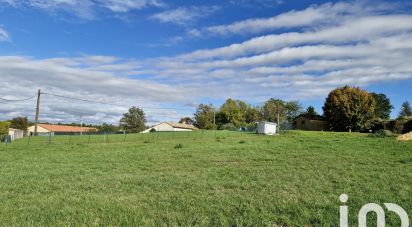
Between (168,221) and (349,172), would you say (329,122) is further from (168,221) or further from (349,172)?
(168,221)

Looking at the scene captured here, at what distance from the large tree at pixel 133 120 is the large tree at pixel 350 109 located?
6865 centimetres

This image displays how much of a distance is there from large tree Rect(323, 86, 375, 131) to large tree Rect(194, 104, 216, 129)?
119 ft

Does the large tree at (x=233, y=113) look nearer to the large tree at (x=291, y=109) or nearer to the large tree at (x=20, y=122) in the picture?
the large tree at (x=291, y=109)

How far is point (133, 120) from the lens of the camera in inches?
4796

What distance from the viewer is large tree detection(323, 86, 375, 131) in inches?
2549

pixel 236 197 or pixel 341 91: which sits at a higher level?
pixel 341 91

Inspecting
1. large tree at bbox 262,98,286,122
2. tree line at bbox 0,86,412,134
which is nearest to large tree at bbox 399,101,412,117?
tree line at bbox 0,86,412,134

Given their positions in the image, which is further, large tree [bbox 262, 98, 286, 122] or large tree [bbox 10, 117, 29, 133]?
large tree [bbox 262, 98, 286, 122]

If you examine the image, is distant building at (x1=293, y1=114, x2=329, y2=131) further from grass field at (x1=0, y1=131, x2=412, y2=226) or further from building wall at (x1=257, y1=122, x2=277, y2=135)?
grass field at (x1=0, y1=131, x2=412, y2=226)

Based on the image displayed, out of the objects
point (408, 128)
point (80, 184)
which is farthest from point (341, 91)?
point (80, 184)

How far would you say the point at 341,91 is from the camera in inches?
2778

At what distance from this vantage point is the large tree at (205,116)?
102m

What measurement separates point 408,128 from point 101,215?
5430 cm

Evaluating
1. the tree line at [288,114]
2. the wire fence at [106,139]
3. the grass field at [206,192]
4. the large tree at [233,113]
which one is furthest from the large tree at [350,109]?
the grass field at [206,192]
